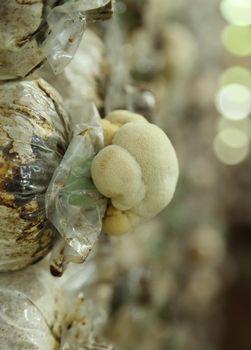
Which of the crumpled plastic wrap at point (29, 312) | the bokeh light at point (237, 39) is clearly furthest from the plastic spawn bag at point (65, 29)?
the bokeh light at point (237, 39)

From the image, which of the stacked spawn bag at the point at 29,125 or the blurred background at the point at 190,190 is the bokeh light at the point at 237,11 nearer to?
the blurred background at the point at 190,190

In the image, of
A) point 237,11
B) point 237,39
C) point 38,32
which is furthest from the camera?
point 237,39

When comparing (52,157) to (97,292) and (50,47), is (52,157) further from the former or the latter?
(97,292)

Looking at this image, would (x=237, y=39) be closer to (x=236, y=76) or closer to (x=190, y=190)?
(x=236, y=76)

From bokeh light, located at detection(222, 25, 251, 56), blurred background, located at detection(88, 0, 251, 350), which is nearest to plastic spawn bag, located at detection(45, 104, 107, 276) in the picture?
blurred background, located at detection(88, 0, 251, 350)

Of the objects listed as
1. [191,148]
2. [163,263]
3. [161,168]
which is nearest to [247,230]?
[191,148]

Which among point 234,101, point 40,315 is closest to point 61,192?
point 40,315
